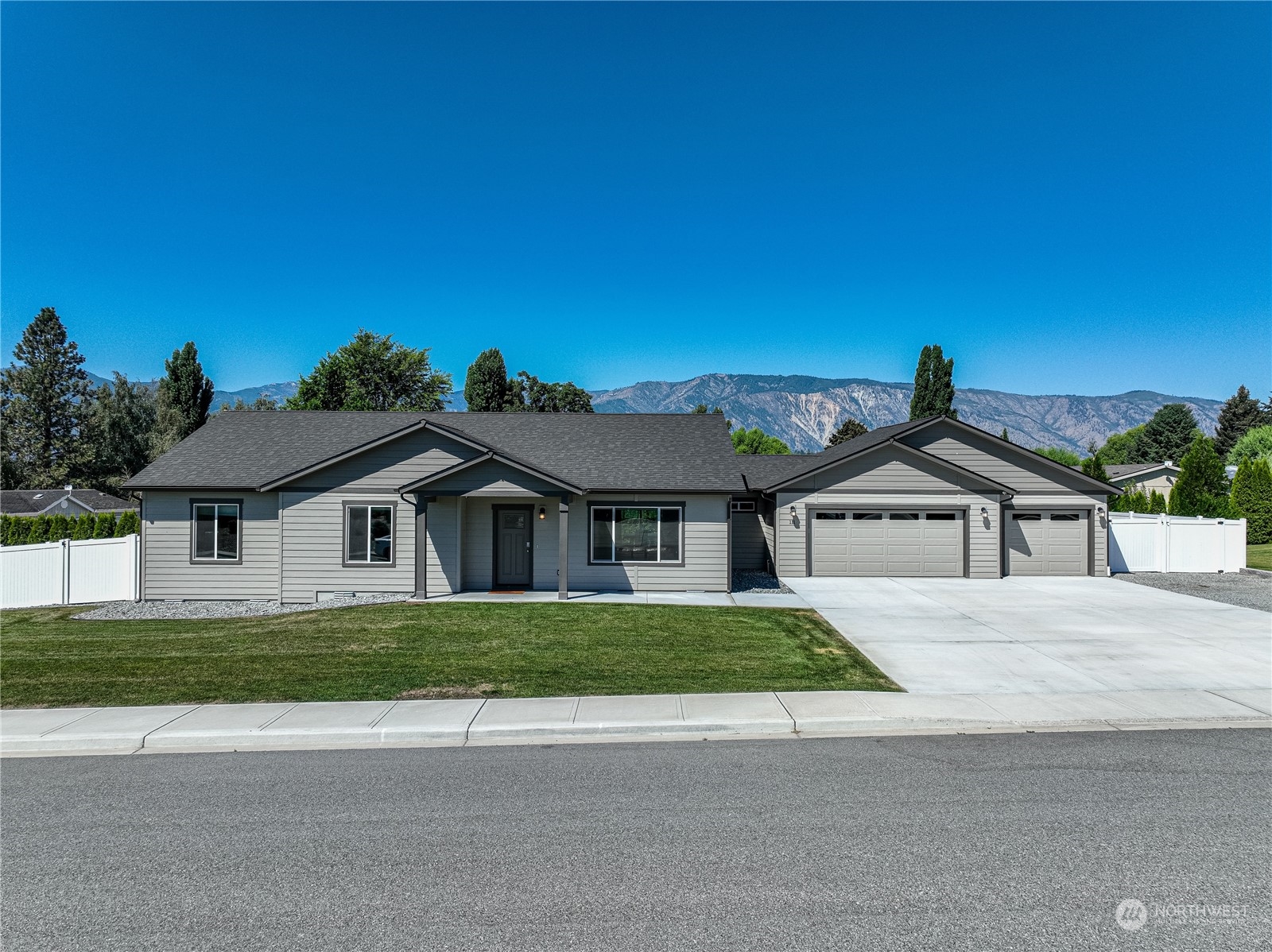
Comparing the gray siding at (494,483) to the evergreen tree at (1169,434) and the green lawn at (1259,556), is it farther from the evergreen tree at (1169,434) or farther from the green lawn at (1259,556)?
the evergreen tree at (1169,434)

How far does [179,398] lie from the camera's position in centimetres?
4809

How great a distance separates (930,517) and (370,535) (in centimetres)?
1677

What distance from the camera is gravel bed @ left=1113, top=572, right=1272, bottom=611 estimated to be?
17.5 meters

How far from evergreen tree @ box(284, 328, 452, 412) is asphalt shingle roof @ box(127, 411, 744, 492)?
31.3 metres

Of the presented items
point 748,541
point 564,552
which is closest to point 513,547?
point 564,552

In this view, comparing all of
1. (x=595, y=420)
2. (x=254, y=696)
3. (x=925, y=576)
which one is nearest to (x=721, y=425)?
(x=595, y=420)

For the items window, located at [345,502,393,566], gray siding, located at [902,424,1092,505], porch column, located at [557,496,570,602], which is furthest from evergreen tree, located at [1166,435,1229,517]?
window, located at [345,502,393,566]

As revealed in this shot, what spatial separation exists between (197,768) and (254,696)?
242cm

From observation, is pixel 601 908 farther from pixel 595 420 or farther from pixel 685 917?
pixel 595 420

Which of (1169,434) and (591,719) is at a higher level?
(1169,434)

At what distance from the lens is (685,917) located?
14.5ft

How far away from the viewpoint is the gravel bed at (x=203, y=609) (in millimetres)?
16672

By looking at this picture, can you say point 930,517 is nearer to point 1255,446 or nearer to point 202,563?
point 202,563

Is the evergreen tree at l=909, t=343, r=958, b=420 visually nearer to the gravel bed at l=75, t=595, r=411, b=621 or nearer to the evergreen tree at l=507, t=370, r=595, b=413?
the evergreen tree at l=507, t=370, r=595, b=413
